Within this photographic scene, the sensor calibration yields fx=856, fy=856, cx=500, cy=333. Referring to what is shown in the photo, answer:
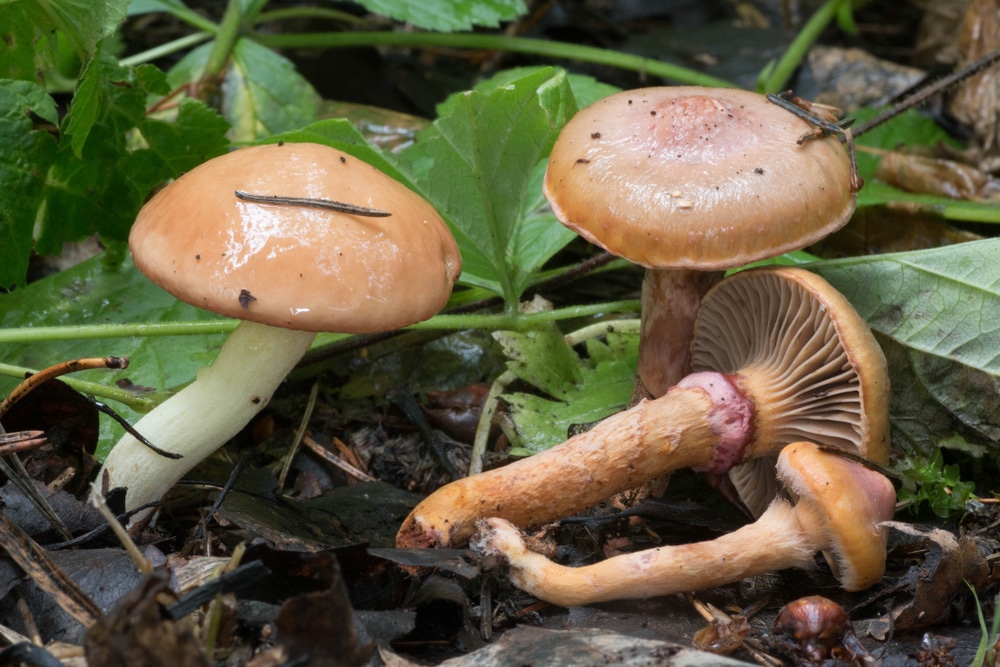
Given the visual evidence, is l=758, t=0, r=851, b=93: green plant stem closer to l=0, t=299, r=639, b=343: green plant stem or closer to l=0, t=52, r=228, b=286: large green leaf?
l=0, t=299, r=639, b=343: green plant stem

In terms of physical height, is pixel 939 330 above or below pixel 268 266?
below

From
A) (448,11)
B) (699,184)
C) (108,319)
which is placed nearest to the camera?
(699,184)

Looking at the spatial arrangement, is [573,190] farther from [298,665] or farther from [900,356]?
[298,665]

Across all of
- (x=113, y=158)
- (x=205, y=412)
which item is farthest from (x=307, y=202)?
(x=113, y=158)

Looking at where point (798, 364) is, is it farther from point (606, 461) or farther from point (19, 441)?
point (19, 441)

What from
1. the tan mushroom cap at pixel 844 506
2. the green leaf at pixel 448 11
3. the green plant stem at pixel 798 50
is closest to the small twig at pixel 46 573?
the tan mushroom cap at pixel 844 506

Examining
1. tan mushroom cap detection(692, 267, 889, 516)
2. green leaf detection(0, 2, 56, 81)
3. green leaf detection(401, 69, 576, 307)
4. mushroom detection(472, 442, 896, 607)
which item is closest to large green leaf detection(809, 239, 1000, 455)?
tan mushroom cap detection(692, 267, 889, 516)

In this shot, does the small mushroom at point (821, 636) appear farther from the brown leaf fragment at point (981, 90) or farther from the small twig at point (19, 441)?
the brown leaf fragment at point (981, 90)
